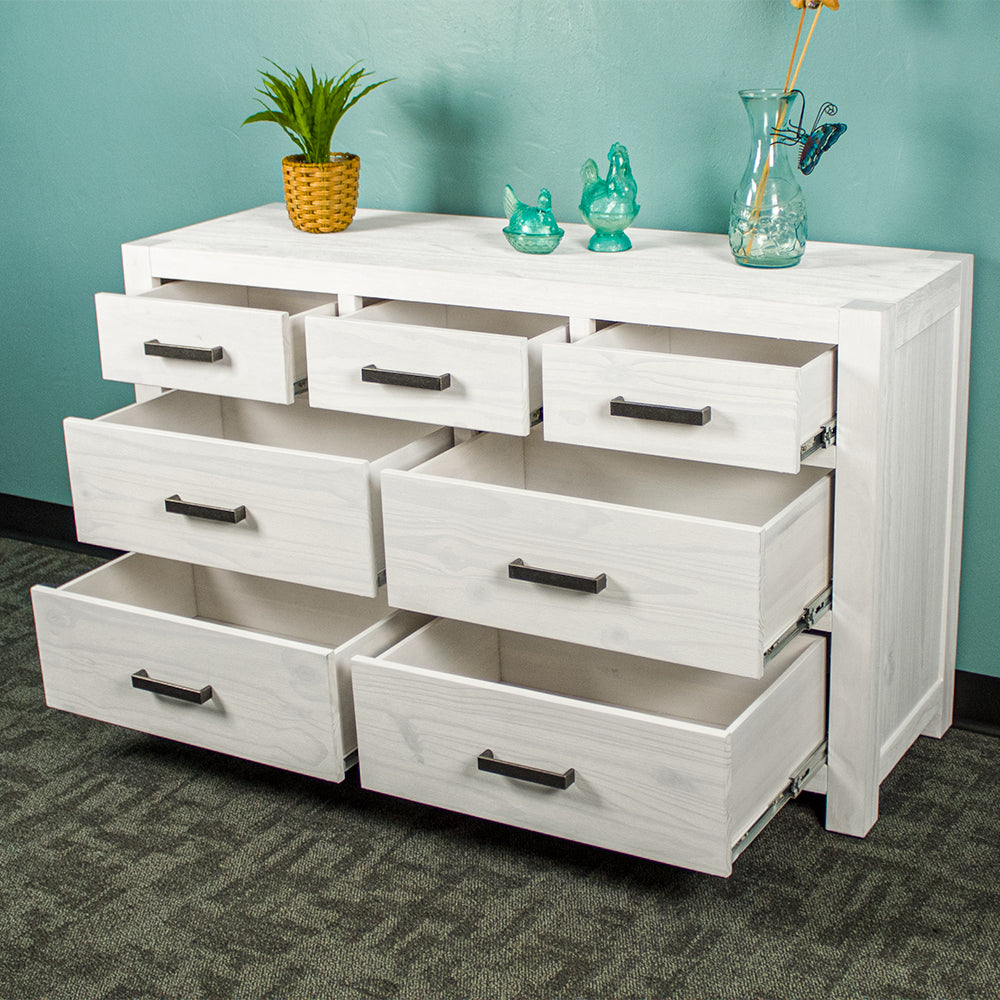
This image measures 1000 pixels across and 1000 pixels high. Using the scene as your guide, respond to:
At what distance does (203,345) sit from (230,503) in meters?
0.22

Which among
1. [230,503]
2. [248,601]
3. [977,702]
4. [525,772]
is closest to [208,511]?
[230,503]

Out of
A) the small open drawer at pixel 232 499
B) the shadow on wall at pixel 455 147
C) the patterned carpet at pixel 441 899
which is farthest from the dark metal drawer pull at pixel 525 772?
the shadow on wall at pixel 455 147

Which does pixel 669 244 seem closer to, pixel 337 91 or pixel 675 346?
pixel 675 346

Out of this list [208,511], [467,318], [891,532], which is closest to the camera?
[891,532]

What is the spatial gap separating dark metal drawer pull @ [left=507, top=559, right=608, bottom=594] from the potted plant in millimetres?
686

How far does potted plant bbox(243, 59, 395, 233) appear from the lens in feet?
6.35

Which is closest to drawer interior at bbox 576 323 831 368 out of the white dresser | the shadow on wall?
the white dresser

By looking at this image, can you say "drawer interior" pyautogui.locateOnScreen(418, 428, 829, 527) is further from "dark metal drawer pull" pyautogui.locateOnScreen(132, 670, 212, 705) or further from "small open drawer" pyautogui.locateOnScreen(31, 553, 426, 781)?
"dark metal drawer pull" pyautogui.locateOnScreen(132, 670, 212, 705)

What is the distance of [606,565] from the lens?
4.93 ft

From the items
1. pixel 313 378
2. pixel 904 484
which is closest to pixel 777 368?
pixel 904 484

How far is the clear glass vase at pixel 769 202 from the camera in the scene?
166 cm

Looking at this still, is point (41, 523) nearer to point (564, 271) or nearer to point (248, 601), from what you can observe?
point (248, 601)

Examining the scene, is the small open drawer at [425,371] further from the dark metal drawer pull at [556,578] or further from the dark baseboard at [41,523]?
the dark baseboard at [41,523]

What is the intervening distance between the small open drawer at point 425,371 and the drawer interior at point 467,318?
0.17 ft
